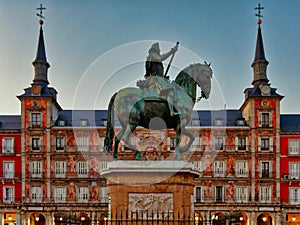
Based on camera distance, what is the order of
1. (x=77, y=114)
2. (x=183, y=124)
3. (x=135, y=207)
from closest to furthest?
1. (x=135, y=207)
2. (x=183, y=124)
3. (x=77, y=114)

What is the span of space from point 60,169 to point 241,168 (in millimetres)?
16407

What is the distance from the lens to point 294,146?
5031cm

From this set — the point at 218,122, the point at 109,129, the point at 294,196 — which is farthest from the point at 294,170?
the point at 109,129

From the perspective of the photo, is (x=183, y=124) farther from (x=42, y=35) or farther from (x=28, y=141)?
(x=42, y=35)

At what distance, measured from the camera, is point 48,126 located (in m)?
50.8

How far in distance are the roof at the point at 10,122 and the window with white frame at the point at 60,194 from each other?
6708 millimetres

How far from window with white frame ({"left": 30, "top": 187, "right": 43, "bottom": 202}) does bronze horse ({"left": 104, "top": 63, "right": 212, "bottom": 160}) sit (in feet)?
126

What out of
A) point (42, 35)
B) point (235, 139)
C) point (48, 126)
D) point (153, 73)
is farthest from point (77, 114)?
point (153, 73)

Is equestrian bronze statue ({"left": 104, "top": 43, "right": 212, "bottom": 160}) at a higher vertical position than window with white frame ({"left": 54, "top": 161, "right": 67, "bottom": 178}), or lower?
higher

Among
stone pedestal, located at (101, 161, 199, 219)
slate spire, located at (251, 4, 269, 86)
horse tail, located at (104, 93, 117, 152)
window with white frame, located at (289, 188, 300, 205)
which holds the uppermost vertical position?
slate spire, located at (251, 4, 269, 86)

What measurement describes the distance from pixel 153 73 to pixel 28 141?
1530 inches

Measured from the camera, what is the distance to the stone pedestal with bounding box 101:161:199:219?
12.1 m

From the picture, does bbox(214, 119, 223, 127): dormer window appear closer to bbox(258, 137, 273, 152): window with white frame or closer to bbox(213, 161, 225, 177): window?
bbox(213, 161, 225, 177): window

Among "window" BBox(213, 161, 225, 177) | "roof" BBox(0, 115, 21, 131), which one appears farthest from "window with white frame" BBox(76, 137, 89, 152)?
"window" BBox(213, 161, 225, 177)
